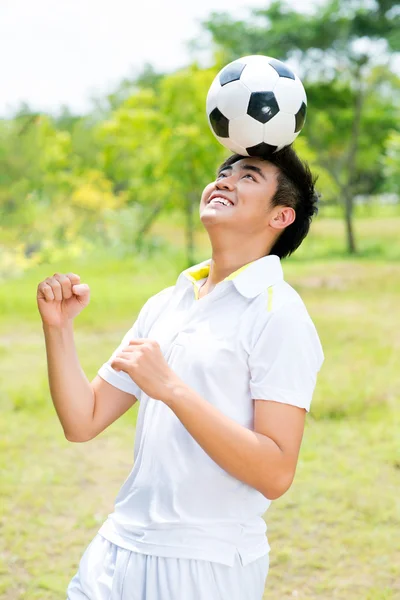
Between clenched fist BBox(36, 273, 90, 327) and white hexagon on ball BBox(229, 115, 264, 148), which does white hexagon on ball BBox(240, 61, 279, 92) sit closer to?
white hexagon on ball BBox(229, 115, 264, 148)

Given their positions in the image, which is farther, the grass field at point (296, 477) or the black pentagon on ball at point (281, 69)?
the grass field at point (296, 477)

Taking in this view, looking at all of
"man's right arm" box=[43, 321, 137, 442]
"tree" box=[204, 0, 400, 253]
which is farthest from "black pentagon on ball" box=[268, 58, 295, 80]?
"tree" box=[204, 0, 400, 253]

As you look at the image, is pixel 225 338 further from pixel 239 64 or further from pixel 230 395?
pixel 239 64

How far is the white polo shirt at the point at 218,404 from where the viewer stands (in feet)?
4.56

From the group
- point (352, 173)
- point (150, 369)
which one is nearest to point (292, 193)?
point (150, 369)

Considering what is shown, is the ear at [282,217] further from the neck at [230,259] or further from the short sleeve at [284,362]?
the short sleeve at [284,362]

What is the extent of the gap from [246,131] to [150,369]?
21.9 inches

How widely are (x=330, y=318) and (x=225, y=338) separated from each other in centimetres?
721

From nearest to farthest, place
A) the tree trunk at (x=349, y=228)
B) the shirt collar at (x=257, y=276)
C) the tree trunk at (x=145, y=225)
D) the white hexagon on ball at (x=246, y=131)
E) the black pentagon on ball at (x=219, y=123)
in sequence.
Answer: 1. the shirt collar at (x=257, y=276)
2. the white hexagon on ball at (x=246, y=131)
3. the black pentagon on ball at (x=219, y=123)
4. the tree trunk at (x=349, y=228)
5. the tree trunk at (x=145, y=225)

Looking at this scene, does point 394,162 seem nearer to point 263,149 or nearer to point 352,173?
point 352,173

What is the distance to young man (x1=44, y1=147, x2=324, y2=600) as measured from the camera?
134cm

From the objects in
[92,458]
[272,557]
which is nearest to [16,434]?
[92,458]

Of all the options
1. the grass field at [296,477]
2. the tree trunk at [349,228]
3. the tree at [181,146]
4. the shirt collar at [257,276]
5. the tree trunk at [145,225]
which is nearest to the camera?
the shirt collar at [257,276]

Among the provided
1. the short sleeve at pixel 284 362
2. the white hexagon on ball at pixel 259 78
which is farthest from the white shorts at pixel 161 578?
the white hexagon on ball at pixel 259 78
